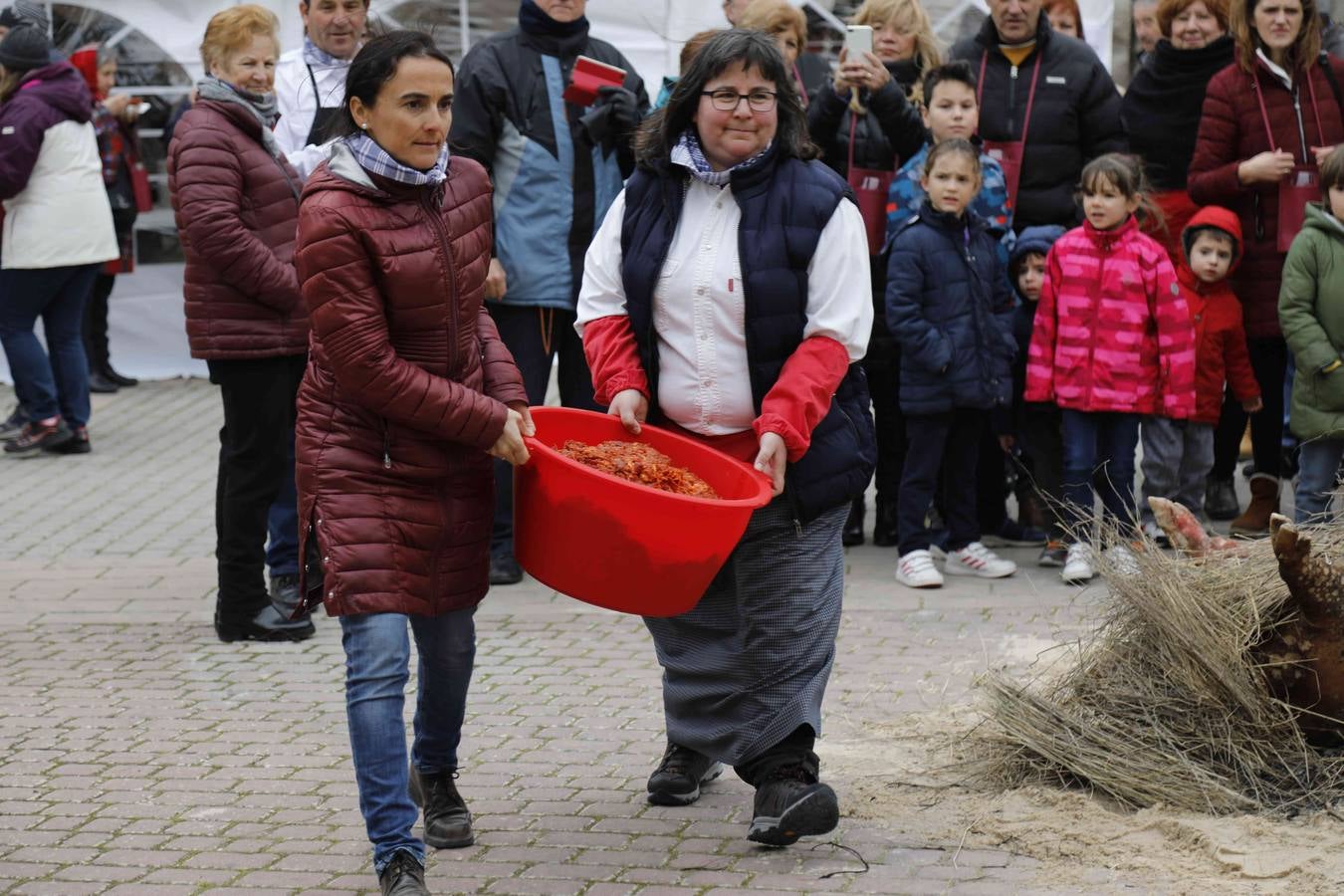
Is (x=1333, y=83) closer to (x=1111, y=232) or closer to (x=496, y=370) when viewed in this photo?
(x=1111, y=232)

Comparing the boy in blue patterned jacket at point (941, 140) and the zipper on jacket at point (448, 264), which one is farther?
the boy in blue patterned jacket at point (941, 140)

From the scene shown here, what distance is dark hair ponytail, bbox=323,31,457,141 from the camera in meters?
4.15

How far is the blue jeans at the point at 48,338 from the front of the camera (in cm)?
1012

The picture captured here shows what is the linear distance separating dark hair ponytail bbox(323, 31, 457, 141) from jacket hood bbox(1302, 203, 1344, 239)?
4.25m

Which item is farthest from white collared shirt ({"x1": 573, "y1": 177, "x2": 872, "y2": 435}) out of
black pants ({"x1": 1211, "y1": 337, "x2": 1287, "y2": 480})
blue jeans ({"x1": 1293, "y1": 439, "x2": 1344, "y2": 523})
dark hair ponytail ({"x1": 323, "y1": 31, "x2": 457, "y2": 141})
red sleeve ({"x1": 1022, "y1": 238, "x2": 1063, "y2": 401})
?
black pants ({"x1": 1211, "y1": 337, "x2": 1287, "y2": 480})

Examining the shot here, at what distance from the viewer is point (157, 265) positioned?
12.6 m

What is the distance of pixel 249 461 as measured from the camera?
6.66 meters

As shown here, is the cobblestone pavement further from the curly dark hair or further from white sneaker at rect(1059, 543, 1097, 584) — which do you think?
the curly dark hair

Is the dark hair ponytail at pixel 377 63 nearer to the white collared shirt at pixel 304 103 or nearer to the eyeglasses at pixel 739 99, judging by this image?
the eyeglasses at pixel 739 99

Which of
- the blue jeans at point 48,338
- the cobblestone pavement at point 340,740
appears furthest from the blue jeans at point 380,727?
the blue jeans at point 48,338

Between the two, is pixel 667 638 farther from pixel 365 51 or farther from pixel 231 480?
pixel 231 480

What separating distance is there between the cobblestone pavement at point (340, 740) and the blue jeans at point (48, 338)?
1.66 metres

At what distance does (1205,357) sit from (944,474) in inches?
48.8

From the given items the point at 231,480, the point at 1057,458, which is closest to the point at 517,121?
the point at 231,480
